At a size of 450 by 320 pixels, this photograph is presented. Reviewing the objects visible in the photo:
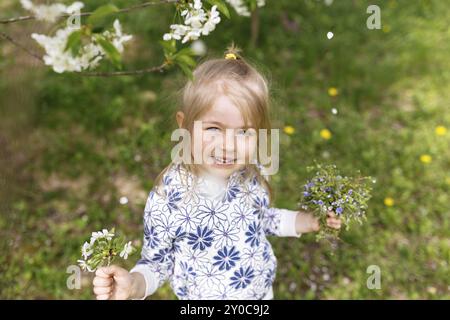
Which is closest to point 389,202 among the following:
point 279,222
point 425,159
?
point 425,159

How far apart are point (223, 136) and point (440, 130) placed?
2564 mm

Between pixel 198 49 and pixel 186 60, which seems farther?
pixel 198 49

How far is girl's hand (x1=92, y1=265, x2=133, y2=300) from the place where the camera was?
54.6 inches

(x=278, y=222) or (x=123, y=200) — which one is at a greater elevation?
(x=123, y=200)

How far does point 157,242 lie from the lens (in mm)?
1581

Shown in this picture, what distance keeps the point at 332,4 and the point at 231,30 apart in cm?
116

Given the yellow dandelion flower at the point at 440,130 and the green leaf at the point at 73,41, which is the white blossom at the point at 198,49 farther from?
the yellow dandelion flower at the point at 440,130

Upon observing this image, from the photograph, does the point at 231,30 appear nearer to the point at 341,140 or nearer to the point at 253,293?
the point at 341,140

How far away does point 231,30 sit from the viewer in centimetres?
399

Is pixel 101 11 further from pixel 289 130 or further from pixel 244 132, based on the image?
pixel 289 130

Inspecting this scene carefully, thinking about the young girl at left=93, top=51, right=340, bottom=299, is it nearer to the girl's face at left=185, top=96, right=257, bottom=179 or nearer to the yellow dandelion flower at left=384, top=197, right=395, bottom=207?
the girl's face at left=185, top=96, right=257, bottom=179

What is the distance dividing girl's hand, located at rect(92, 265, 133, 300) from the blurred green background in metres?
0.62

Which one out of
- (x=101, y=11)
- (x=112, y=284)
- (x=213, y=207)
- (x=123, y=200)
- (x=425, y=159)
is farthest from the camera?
(x=425, y=159)
